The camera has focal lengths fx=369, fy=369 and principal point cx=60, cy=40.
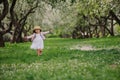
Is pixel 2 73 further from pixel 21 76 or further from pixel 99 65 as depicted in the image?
pixel 99 65

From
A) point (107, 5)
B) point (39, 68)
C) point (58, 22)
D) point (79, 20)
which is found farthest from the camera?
point (58, 22)

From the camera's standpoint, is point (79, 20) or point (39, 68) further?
point (79, 20)

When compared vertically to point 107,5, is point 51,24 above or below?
below

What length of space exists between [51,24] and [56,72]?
9154cm

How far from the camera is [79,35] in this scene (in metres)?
104

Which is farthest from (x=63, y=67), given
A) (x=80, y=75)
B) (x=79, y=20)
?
(x=79, y=20)

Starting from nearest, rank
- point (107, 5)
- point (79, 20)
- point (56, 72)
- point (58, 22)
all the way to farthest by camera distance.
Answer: point (56, 72)
point (107, 5)
point (79, 20)
point (58, 22)

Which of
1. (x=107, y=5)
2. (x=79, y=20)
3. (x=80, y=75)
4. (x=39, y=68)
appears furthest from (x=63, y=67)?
(x=79, y=20)

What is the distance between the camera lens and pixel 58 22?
339ft

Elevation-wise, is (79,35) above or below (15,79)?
below

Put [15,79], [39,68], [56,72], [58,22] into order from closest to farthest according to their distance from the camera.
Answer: [15,79], [56,72], [39,68], [58,22]

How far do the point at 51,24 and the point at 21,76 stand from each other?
303ft

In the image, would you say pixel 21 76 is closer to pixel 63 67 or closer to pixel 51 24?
pixel 63 67

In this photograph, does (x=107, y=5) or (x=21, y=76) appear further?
(x=107, y=5)
